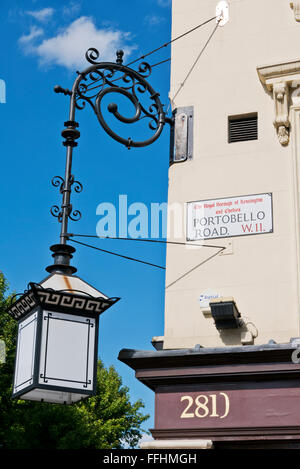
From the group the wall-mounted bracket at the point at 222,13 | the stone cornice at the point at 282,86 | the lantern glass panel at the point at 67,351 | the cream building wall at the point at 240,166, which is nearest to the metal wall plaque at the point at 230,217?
the cream building wall at the point at 240,166

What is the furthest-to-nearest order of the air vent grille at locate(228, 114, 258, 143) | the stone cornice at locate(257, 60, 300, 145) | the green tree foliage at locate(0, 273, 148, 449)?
the green tree foliage at locate(0, 273, 148, 449), the air vent grille at locate(228, 114, 258, 143), the stone cornice at locate(257, 60, 300, 145)

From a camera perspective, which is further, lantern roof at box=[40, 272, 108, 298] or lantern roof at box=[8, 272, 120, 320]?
lantern roof at box=[40, 272, 108, 298]

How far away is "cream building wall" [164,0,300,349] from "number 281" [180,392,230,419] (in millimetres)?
764

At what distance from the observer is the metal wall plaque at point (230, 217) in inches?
406

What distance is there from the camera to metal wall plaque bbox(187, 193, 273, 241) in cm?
1032

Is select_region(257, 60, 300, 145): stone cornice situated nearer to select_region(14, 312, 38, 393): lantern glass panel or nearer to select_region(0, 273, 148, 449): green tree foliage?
select_region(14, 312, 38, 393): lantern glass panel

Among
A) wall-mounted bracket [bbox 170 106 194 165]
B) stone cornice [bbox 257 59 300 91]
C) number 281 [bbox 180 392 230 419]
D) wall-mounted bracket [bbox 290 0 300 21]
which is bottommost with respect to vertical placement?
number 281 [bbox 180 392 230 419]

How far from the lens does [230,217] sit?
34.4 ft

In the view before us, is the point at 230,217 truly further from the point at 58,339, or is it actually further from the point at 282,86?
the point at 58,339

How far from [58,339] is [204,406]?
377 cm

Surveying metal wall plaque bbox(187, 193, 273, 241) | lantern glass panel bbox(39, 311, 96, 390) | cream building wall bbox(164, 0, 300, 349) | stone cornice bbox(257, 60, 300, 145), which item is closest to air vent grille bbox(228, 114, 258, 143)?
cream building wall bbox(164, 0, 300, 349)

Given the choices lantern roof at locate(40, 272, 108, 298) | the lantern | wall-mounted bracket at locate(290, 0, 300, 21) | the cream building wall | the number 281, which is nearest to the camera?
A: the lantern
